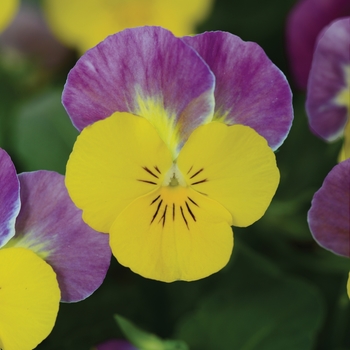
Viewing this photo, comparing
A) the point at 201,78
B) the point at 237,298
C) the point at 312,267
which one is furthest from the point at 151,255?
the point at 312,267

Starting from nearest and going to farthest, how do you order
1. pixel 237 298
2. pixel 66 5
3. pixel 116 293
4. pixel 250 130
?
pixel 250 130 → pixel 237 298 → pixel 116 293 → pixel 66 5

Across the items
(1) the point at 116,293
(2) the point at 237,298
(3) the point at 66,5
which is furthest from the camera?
(3) the point at 66,5

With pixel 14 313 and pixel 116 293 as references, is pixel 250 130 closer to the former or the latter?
pixel 14 313

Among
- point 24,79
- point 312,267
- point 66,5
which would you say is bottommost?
point 312,267

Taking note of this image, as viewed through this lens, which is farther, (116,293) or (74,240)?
(116,293)

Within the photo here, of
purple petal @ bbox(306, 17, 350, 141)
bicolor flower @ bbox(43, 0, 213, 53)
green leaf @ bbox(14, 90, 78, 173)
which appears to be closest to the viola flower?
purple petal @ bbox(306, 17, 350, 141)

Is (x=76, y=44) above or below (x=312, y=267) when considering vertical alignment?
above
